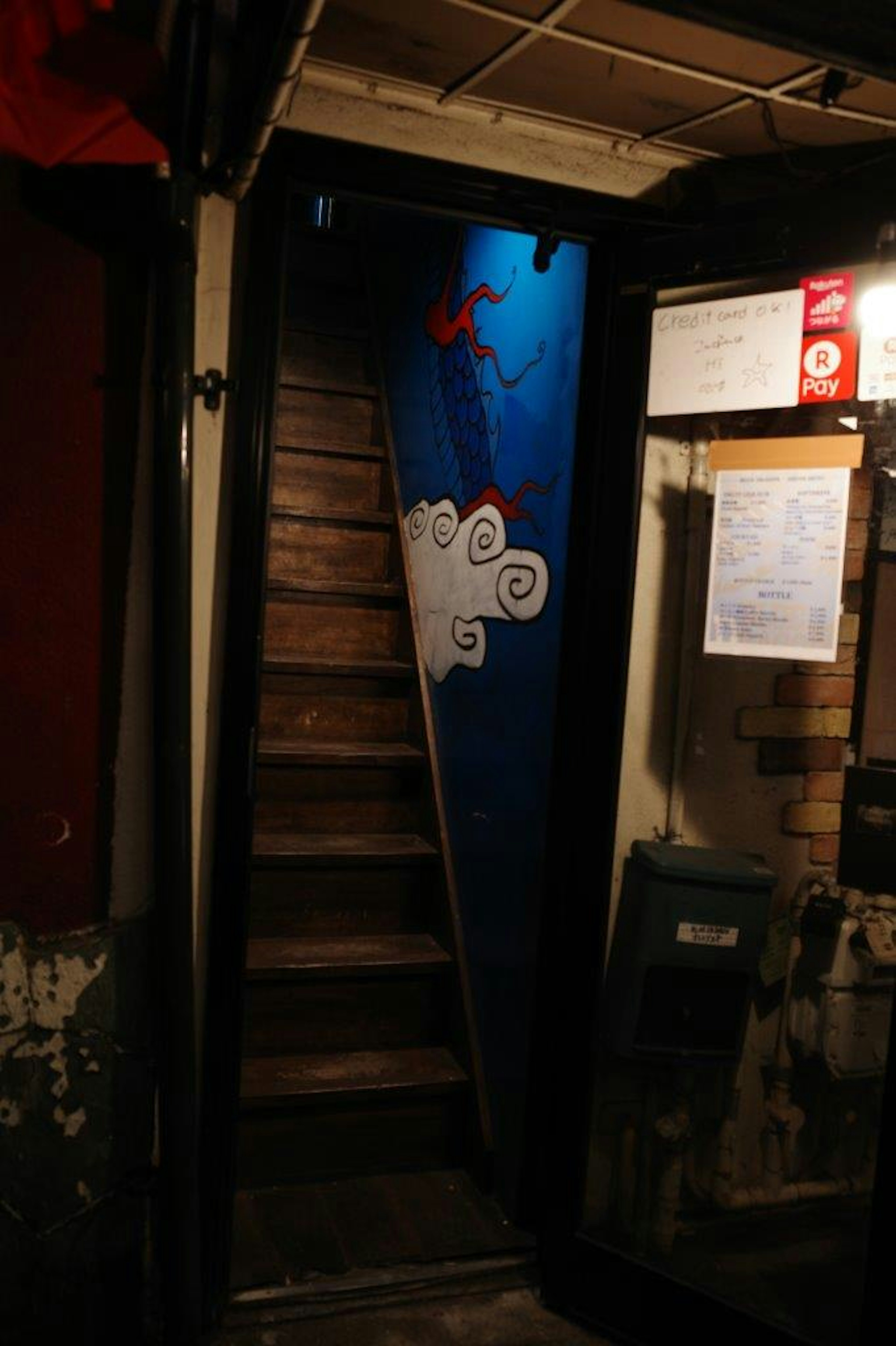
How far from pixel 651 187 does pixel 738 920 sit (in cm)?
204

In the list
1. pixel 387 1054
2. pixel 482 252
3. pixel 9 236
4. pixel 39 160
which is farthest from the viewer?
pixel 482 252

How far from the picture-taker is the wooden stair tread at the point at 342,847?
156 inches

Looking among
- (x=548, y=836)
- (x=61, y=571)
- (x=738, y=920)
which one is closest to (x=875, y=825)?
(x=738, y=920)

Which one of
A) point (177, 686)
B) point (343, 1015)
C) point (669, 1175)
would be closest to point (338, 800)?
point (343, 1015)

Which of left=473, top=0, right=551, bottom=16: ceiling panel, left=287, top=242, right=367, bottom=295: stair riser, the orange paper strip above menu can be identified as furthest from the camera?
left=287, top=242, right=367, bottom=295: stair riser

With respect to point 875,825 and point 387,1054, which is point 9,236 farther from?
point 387,1054

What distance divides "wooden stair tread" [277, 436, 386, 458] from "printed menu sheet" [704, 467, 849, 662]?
254 centimetres


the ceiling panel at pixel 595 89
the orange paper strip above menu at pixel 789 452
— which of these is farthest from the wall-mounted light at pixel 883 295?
the ceiling panel at pixel 595 89

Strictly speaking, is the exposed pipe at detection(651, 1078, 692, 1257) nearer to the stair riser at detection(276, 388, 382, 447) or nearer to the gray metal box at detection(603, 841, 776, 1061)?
the gray metal box at detection(603, 841, 776, 1061)

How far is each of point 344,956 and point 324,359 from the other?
3126 millimetres

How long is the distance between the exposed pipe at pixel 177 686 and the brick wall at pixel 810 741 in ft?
5.54

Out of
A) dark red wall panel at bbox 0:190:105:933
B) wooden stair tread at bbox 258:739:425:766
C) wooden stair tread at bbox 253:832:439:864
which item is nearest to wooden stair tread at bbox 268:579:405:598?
wooden stair tread at bbox 258:739:425:766

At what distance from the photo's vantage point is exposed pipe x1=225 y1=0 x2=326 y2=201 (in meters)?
1.80

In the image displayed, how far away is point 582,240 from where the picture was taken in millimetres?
3096
